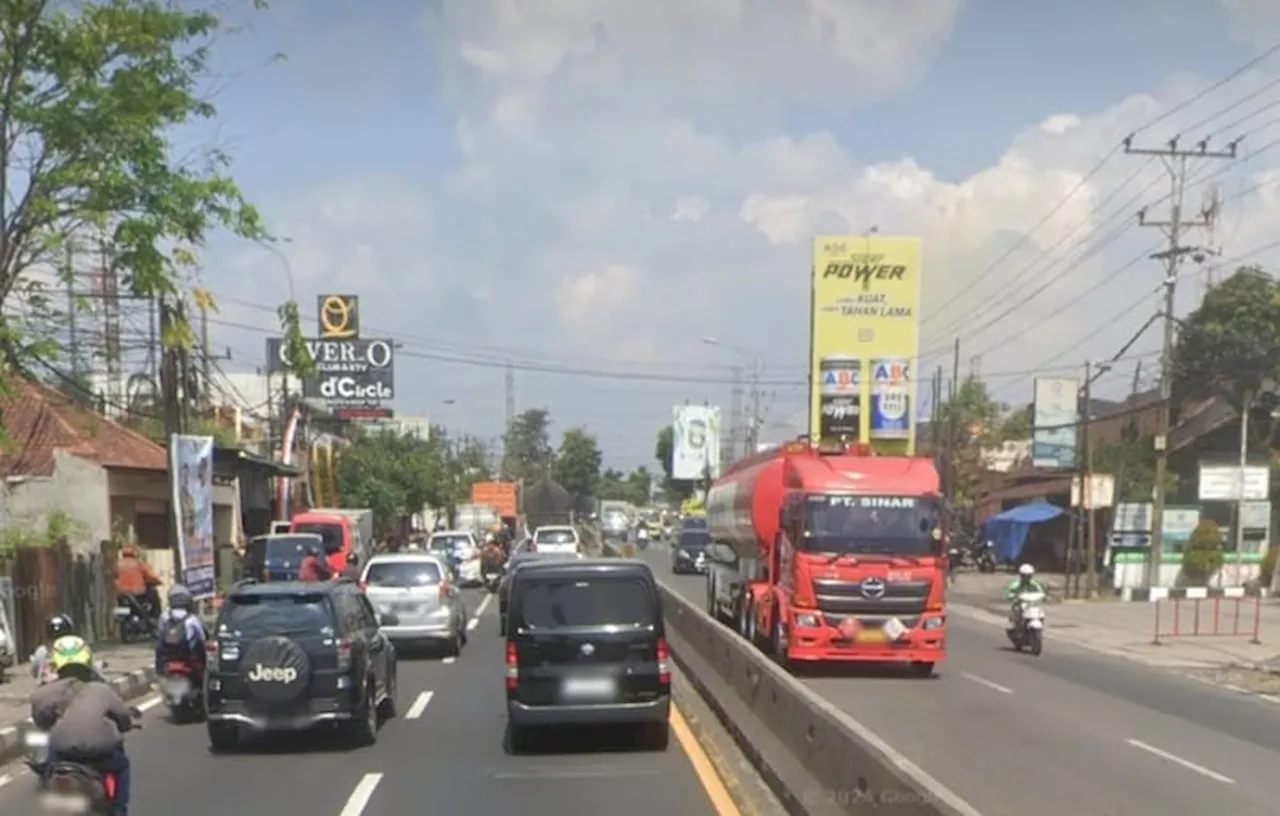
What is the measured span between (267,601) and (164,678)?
113 inches

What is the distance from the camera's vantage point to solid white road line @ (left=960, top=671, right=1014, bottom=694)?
2240 centimetres

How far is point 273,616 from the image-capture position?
15.5 metres

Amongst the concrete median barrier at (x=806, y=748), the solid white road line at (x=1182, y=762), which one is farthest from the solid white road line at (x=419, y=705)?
the solid white road line at (x=1182, y=762)

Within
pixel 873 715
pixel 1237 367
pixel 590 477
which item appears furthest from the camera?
pixel 590 477

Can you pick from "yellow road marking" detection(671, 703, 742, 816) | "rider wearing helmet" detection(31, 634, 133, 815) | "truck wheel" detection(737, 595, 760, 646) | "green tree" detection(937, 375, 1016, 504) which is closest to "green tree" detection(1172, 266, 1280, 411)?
"green tree" detection(937, 375, 1016, 504)

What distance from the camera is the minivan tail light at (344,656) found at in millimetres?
15273

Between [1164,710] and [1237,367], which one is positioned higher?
[1237,367]

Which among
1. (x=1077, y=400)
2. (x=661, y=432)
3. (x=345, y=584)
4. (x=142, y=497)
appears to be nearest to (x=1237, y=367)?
(x=1077, y=400)

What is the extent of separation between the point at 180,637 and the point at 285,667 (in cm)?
293

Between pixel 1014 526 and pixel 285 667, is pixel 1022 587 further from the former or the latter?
pixel 1014 526

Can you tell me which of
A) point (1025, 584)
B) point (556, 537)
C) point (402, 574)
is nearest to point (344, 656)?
point (402, 574)

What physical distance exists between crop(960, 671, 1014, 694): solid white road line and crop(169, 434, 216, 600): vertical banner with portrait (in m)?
13.3

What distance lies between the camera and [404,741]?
52.7ft

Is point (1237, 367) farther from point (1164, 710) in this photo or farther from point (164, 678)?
point (164, 678)
